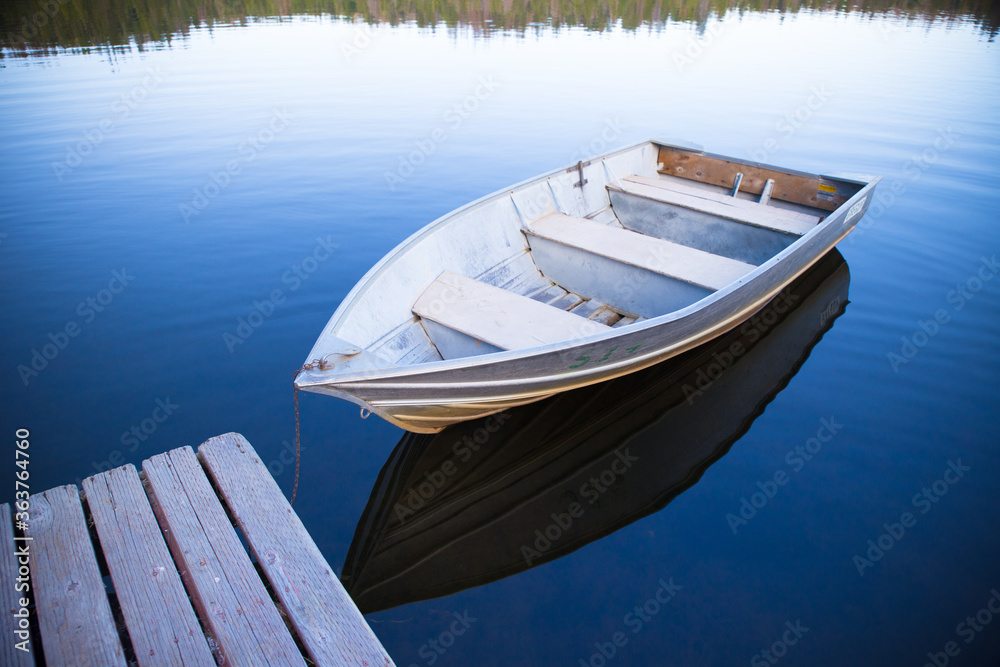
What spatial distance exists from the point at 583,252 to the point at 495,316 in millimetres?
1407

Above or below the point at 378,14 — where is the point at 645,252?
below

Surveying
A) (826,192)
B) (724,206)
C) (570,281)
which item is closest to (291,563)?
(570,281)

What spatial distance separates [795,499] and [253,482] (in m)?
3.42

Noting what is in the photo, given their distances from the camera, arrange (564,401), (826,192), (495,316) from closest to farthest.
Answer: (495,316) < (564,401) < (826,192)

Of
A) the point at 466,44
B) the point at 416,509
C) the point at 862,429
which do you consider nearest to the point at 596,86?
the point at 466,44

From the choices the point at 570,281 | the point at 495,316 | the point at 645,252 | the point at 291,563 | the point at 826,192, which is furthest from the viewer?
the point at 826,192

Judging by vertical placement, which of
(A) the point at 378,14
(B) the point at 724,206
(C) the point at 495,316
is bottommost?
(C) the point at 495,316

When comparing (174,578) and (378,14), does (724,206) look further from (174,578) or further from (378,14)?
(378,14)

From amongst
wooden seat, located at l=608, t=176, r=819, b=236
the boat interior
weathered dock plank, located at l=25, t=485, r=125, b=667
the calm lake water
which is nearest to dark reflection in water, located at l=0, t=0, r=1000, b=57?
the calm lake water

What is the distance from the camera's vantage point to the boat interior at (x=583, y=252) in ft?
13.0

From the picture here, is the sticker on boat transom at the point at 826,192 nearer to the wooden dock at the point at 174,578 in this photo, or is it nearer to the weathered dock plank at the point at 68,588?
the wooden dock at the point at 174,578

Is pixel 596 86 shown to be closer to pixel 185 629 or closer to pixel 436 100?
pixel 436 100

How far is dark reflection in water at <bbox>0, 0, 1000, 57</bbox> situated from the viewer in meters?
16.0

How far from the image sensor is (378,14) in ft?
70.4
